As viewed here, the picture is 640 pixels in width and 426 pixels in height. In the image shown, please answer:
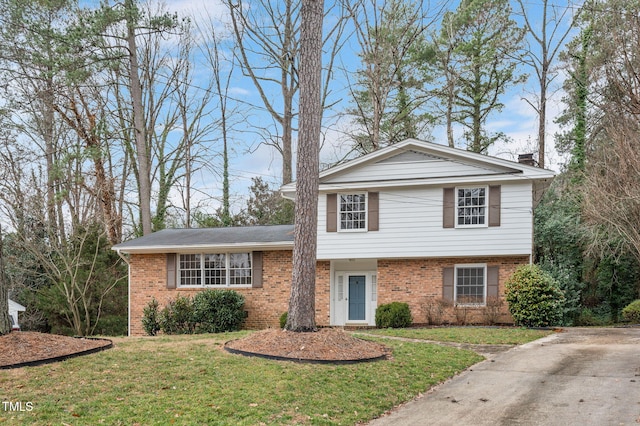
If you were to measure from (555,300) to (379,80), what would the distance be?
1358 centimetres

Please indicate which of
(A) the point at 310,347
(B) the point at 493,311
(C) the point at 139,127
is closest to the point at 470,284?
(B) the point at 493,311

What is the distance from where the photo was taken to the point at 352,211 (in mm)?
18828

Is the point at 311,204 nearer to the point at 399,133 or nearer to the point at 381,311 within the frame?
the point at 381,311

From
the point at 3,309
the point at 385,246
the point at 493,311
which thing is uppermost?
the point at 385,246

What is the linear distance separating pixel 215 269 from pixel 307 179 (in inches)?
394

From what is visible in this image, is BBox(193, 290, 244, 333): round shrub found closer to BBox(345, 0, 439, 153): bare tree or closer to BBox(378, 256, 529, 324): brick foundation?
BBox(378, 256, 529, 324): brick foundation

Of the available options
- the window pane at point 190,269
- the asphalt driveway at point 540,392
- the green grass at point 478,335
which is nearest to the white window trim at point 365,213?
the green grass at point 478,335

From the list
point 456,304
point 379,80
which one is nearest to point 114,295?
point 456,304

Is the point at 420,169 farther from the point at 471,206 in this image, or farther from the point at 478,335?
the point at 478,335

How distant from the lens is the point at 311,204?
417 inches

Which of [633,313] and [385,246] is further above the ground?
[385,246]

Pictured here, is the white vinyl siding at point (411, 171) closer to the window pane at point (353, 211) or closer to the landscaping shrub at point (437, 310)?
the window pane at point (353, 211)

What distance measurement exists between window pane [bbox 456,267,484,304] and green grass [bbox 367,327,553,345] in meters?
2.33

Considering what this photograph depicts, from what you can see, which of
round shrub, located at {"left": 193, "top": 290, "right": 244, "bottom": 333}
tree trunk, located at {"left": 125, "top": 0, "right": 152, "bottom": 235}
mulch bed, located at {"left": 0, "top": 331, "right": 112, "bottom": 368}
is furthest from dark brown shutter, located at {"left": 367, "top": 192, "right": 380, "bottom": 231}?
tree trunk, located at {"left": 125, "top": 0, "right": 152, "bottom": 235}
